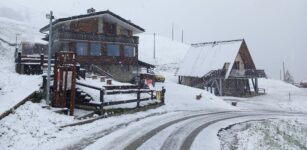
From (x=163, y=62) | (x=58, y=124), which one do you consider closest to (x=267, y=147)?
(x=58, y=124)

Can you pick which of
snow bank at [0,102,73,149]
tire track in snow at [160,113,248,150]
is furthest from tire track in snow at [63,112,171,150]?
tire track in snow at [160,113,248,150]

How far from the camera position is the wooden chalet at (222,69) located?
1864 inches

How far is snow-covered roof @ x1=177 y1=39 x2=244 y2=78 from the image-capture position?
48719mm

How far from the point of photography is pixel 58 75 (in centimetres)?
1683

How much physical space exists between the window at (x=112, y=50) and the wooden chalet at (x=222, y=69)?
55.9 ft

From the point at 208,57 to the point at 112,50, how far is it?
2147 cm

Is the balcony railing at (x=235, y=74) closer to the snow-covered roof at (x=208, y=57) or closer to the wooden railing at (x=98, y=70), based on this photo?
the snow-covered roof at (x=208, y=57)

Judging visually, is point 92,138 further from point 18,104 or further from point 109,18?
point 109,18

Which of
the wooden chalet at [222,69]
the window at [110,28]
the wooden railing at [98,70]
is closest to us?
the wooden railing at [98,70]

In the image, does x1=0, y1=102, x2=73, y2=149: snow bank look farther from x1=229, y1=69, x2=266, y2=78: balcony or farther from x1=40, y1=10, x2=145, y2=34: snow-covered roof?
x1=229, y1=69, x2=266, y2=78: balcony

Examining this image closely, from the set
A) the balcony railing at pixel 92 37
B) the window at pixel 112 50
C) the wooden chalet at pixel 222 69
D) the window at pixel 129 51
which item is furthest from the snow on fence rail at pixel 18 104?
the wooden chalet at pixel 222 69

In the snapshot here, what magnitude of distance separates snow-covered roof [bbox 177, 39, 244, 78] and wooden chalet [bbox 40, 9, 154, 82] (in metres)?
15.0

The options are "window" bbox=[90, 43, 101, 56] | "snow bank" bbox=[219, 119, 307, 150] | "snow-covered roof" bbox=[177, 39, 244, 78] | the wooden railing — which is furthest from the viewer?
"snow-covered roof" bbox=[177, 39, 244, 78]

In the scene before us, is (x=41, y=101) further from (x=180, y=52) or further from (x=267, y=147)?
(x=180, y=52)
